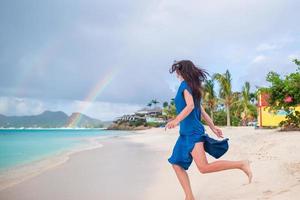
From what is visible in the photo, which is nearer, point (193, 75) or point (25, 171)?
point (193, 75)

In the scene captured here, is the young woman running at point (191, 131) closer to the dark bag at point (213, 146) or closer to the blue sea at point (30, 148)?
the dark bag at point (213, 146)

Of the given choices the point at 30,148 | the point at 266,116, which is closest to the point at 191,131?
the point at 30,148

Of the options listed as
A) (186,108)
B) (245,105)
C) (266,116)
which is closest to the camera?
(186,108)

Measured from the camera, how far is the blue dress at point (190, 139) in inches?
175

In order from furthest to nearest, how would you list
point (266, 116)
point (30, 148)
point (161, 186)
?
point (266, 116)
point (30, 148)
point (161, 186)

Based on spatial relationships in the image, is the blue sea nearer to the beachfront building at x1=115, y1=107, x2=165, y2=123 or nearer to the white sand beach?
the white sand beach

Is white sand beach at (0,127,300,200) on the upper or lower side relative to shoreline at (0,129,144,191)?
upper

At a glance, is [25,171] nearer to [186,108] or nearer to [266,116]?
[186,108]

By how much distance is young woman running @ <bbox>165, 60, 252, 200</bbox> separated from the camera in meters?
4.42

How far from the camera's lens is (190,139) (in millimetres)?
4445

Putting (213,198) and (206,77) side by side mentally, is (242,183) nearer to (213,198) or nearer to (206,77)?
(213,198)

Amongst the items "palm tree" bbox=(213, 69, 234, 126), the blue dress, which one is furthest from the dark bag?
"palm tree" bbox=(213, 69, 234, 126)

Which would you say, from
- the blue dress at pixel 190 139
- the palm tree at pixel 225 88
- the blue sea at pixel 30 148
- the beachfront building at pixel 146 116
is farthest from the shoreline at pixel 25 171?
the beachfront building at pixel 146 116

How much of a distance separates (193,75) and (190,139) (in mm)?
741
